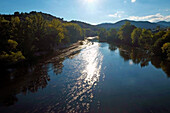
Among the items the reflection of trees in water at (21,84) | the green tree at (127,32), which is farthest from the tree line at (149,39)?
the reflection of trees in water at (21,84)

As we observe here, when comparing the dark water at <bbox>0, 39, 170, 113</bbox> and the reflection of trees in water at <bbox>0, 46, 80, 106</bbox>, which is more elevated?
the reflection of trees in water at <bbox>0, 46, 80, 106</bbox>

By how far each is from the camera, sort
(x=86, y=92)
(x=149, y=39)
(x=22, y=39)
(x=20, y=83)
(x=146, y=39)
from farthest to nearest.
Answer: (x=146, y=39) → (x=149, y=39) → (x=22, y=39) → (x=20, y=83) → (x=86, y=92)

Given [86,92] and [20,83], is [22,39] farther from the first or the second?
[86,92]

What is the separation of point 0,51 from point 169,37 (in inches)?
2435

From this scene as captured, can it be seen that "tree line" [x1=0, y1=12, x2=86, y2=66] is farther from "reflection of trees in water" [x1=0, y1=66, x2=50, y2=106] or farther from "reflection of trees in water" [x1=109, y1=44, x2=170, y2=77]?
"reflection of trees in water" [x1=109, y1=44, x2=170, y2=77]

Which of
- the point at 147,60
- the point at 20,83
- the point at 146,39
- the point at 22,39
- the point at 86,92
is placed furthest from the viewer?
→ the point at 146,39

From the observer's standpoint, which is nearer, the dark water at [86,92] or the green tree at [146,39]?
the dark water at [86,92]

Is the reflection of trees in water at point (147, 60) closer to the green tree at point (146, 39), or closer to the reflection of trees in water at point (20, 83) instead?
the green tree at point (146, 39)

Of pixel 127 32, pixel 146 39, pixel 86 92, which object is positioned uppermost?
pixel 127 32

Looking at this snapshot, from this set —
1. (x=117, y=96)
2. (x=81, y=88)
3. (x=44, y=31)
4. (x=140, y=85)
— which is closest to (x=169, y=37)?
(x=140, y=85)

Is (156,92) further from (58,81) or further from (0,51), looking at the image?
(0,51)

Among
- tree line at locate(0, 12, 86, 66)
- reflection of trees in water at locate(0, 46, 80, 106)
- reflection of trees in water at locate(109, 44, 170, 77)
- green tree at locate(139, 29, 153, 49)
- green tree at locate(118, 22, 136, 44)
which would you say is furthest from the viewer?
green tree at locate(118, 22, 136, 44)

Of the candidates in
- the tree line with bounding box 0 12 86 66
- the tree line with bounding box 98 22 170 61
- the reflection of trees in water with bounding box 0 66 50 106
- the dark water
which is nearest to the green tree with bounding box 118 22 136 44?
the tree line with bounding box 98 22 170 61

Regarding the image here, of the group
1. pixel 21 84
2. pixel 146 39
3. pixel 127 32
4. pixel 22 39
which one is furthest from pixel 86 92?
pixel 127 32
